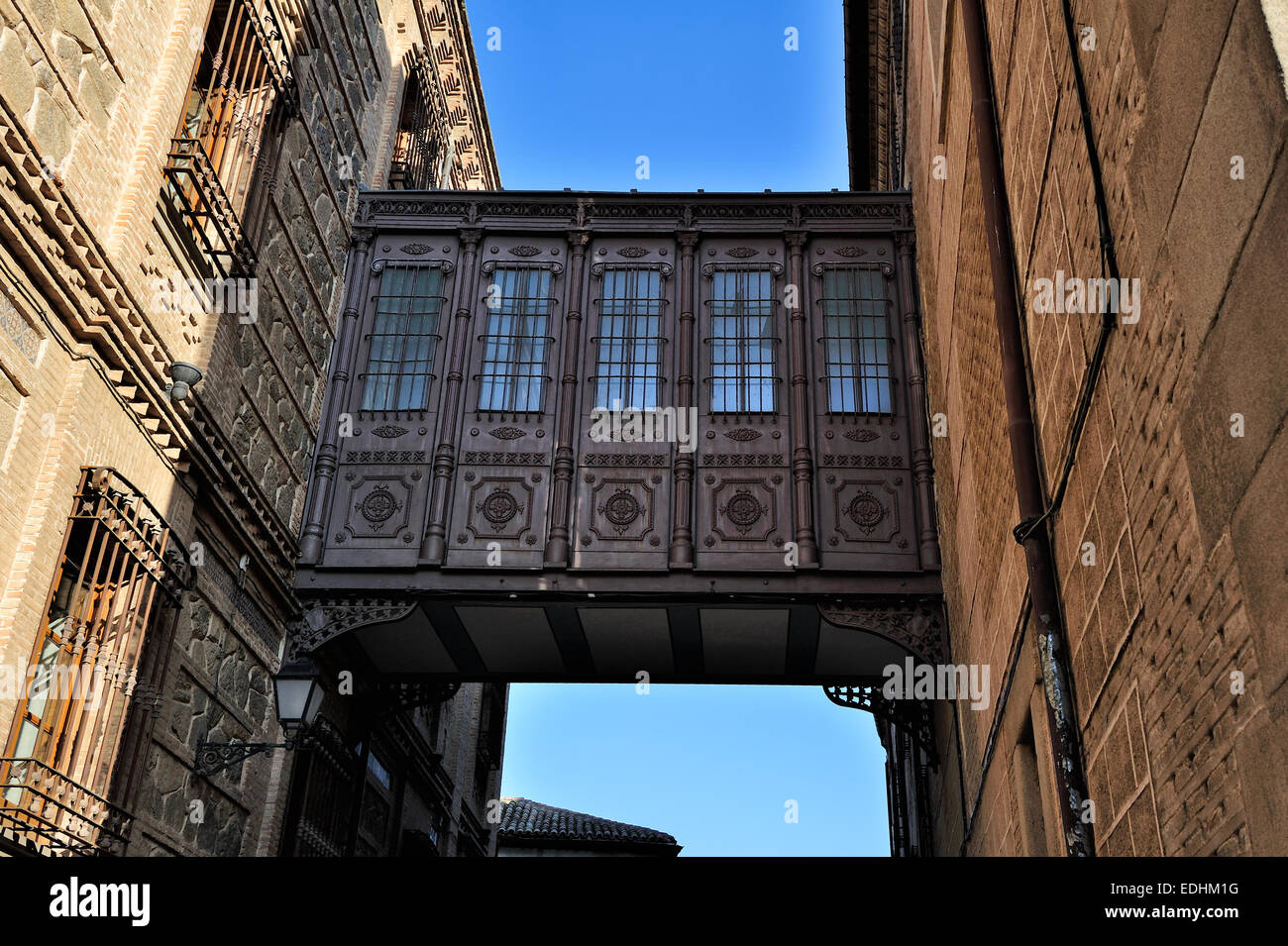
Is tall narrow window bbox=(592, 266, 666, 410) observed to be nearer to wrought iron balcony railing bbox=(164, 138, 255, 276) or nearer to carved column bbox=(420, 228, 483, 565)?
carved column bbox=(420, 228, 483, 565)

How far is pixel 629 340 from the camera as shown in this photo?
42.0 ft

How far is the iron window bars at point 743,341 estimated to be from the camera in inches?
488

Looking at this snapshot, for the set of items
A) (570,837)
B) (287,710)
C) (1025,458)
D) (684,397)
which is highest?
(684,397)

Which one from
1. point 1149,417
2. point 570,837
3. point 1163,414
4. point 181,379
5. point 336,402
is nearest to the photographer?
point 1163,414

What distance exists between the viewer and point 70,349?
7496mm

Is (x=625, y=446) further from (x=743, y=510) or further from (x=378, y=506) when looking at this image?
(x=378, y=506)

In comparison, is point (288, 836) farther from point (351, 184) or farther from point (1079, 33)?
point (1079, 33)

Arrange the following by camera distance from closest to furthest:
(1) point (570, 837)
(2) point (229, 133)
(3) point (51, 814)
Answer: (3) point (51, 814), (2) point (229, 133), (1) point (570, 837)

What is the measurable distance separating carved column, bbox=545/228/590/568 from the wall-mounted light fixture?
3857 millimetres

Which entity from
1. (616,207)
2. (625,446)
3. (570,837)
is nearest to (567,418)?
(625,446)

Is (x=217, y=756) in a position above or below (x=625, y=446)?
below

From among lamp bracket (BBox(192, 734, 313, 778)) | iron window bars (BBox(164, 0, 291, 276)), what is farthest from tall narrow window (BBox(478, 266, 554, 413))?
lamp bracket (BBox(192, 734, 313, 778))

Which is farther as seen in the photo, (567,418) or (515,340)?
(515,340)

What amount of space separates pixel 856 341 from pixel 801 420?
119 centimetres
